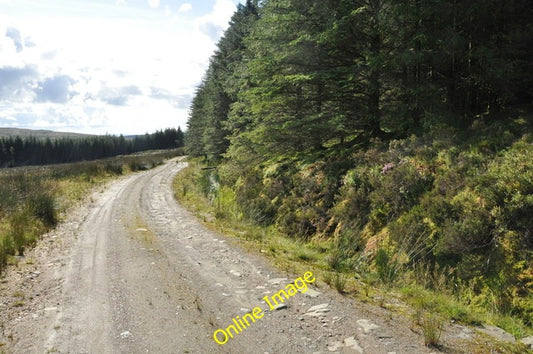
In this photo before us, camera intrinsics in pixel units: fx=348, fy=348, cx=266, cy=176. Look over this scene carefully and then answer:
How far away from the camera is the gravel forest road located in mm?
4285

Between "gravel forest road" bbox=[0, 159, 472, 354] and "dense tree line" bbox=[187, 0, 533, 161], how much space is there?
5817 millimetres

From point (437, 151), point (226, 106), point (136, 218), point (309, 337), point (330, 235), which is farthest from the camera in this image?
point (226, 106)

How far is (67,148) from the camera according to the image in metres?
120

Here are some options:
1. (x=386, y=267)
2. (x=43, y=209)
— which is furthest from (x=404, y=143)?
(x=43, y=209)

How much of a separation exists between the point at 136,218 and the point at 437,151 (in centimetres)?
1020

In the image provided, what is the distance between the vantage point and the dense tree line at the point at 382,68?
9.24 metres

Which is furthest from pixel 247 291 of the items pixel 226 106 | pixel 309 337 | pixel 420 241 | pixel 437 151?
pixel 226 106

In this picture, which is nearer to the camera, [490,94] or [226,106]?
[490,94]

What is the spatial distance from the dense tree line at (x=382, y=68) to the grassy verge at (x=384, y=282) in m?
4.26

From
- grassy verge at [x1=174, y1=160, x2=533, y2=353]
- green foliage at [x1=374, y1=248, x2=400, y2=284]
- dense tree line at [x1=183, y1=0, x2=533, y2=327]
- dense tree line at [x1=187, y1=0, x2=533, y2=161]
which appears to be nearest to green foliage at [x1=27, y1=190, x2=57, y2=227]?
dense tree line at [x1=183, y1=0, x2=533, y2=327]

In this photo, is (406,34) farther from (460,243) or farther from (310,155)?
(460,243)

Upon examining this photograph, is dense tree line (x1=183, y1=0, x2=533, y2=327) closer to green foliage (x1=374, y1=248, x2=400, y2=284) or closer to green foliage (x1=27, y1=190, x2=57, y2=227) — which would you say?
green foliage (x1=374, y1=248, x2=400, y2=284)

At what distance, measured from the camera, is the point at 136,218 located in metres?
12.9

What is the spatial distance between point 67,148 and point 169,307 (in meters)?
134
